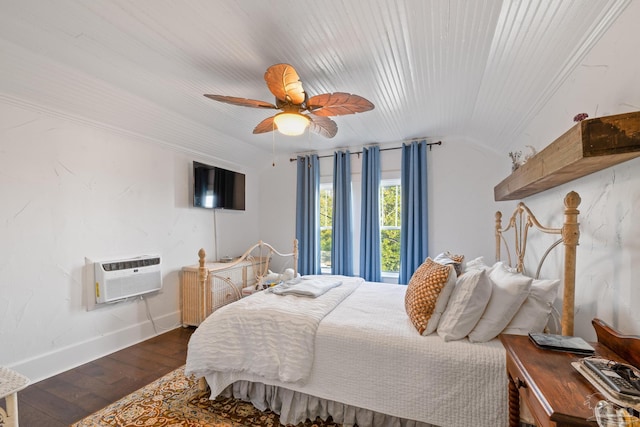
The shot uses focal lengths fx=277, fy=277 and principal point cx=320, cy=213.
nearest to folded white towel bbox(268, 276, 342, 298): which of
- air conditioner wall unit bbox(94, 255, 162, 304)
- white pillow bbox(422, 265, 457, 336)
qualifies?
white pillow bbox(422, 265, 457, 336)

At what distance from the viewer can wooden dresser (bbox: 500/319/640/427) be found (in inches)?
32.4

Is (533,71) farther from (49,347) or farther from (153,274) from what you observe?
(49,347)

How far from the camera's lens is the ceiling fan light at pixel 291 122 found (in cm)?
203

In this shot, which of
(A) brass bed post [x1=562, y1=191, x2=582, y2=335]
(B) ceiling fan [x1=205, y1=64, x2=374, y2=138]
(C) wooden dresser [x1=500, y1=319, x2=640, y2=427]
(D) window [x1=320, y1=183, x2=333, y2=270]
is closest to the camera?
(C) wooden dresser [x1=500, y1=319, x2=640, y2=427]

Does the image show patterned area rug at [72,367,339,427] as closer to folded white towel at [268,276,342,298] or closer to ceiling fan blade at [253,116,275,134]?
folded white towel at [268,276,342,298]

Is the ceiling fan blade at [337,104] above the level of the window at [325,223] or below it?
above

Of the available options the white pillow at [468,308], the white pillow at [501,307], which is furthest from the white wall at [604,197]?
the white pillow at [468,308]

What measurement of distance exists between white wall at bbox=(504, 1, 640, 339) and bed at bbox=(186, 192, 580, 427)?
0.50ft

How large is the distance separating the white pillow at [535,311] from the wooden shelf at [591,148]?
2.04 feet

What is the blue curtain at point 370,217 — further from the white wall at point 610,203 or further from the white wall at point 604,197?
the white wall at point 610,203

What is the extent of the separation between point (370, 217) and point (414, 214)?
2.00 feet

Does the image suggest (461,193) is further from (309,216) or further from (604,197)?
(604,197)

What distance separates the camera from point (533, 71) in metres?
1.77

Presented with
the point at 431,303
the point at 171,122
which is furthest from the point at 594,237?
the point at 171,122
